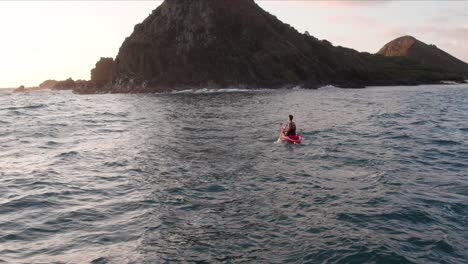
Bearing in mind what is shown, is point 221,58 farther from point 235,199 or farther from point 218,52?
point 235,199

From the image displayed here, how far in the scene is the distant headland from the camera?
439 ft

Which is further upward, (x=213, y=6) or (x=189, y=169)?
(x=213, y=6)

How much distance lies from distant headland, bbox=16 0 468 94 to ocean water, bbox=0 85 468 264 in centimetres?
9883

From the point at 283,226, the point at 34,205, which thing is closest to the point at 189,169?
the point at 34,205

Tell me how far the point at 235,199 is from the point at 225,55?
12647 centimetres

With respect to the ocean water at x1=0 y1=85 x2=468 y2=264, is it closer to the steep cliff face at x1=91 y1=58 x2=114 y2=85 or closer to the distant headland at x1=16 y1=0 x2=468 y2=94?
the distant headland at x1=16 y1=0 x2=468 y2=94

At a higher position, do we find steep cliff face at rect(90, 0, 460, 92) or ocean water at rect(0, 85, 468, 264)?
steep cliff face at rect(90, 0, 460, 92)

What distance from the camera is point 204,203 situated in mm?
17250

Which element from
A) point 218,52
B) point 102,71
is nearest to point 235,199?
point 218,52

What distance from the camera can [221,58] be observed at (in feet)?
457

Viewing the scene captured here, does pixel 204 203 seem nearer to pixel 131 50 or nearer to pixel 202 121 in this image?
pixel 202 121

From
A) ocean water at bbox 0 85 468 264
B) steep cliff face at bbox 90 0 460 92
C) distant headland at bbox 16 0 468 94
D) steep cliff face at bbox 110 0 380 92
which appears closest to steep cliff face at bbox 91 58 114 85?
distant headland at bbox 16 0 468 94

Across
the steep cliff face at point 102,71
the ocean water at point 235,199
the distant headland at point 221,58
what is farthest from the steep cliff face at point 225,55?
the ocean water at point 235,199

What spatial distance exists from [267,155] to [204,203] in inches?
418
